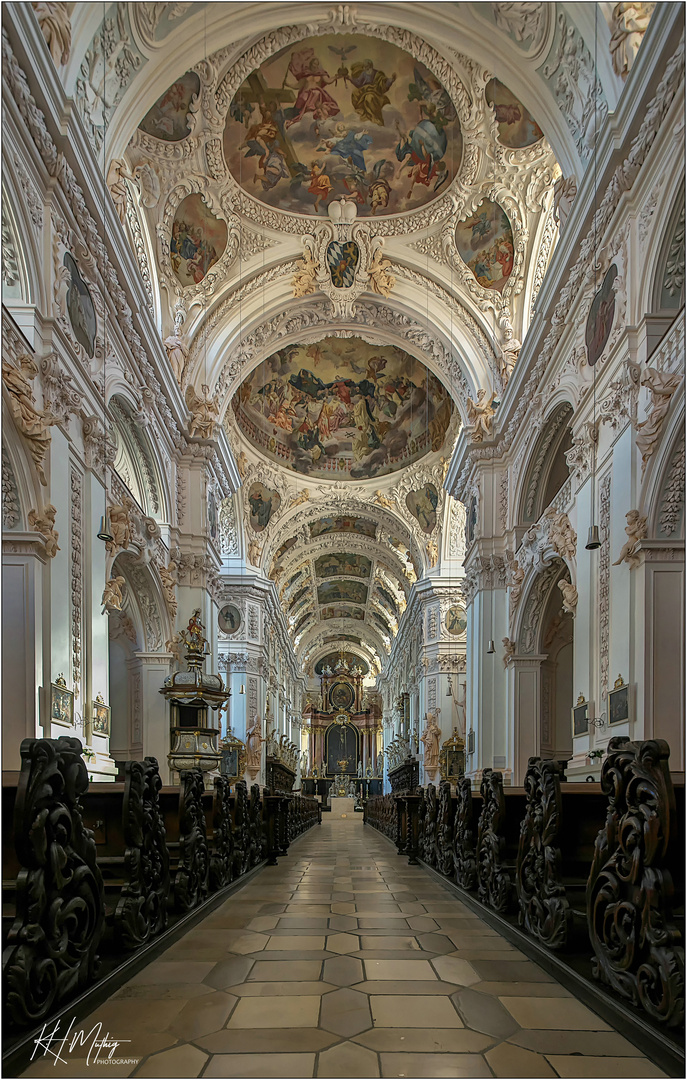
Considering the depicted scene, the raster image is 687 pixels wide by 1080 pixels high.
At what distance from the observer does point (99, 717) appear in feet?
32.8

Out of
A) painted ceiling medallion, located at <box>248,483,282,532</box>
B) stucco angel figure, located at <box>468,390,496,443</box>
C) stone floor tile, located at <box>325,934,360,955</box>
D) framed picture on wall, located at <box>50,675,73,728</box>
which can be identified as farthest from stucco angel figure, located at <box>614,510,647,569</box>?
painted ceiling medallion, located at <box>248,483,282,532</box>

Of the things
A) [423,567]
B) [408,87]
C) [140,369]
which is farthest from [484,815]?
[423,567]

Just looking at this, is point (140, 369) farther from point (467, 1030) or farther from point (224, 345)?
point (467, 1030)

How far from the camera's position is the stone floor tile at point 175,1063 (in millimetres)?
2845

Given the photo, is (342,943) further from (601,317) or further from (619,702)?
(601,317)

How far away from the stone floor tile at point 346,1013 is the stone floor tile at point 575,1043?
0.65m

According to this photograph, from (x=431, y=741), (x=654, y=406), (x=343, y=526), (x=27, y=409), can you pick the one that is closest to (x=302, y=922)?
(x=27, y=409)

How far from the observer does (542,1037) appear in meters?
3.21

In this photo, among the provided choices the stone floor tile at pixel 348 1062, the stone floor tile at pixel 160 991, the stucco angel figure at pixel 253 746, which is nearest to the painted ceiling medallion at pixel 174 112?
the stone floor tile at pixel 160 991

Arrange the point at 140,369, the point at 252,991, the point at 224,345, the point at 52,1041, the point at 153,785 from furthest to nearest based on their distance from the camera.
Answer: the point at 224,345, the point at 140,369, the point at 153,785, the point at 252,991, the point at 52,1041

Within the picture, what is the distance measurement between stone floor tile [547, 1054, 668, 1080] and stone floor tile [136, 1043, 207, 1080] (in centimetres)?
132

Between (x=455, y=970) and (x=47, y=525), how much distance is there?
5621 millimetres

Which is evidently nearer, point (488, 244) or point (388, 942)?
point (388, 942)

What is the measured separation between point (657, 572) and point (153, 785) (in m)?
A: 5.56
